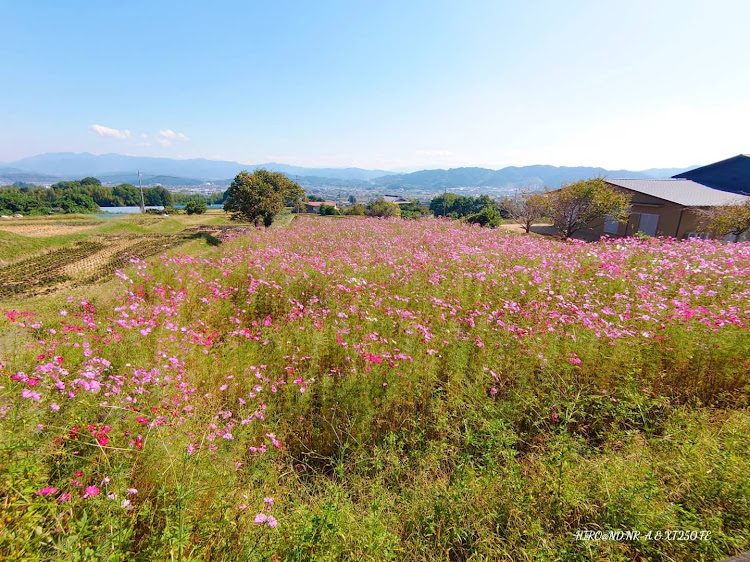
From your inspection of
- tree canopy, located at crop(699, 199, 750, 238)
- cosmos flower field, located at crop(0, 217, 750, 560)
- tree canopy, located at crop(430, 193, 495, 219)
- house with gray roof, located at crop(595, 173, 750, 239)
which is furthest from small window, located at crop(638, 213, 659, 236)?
tree canopy, located at crop(430, 193, 495, 219)

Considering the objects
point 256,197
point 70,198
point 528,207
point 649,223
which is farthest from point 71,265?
point 70,198

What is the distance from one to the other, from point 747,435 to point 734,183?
35823 millimetres

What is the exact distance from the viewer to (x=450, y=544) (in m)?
2.09

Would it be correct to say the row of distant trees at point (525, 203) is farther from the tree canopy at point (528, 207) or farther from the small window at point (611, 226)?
the small window at point (611, 226)

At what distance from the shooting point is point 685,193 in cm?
2172

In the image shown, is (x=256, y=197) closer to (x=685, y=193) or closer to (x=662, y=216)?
(x=662, y=216)

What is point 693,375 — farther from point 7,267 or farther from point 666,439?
point 7,267

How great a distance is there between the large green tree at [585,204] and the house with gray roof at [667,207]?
160 centimetres

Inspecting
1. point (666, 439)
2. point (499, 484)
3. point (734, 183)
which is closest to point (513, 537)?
point (499, 484)

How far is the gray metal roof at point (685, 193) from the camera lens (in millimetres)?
19261

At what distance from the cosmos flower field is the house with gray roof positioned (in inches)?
735

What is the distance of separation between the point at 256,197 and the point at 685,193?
32.3m

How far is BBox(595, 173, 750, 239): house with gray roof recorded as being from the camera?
18938 mm

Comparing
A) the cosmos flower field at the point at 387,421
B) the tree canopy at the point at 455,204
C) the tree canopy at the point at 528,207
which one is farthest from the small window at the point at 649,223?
the tree canopy at the point at 455,204
